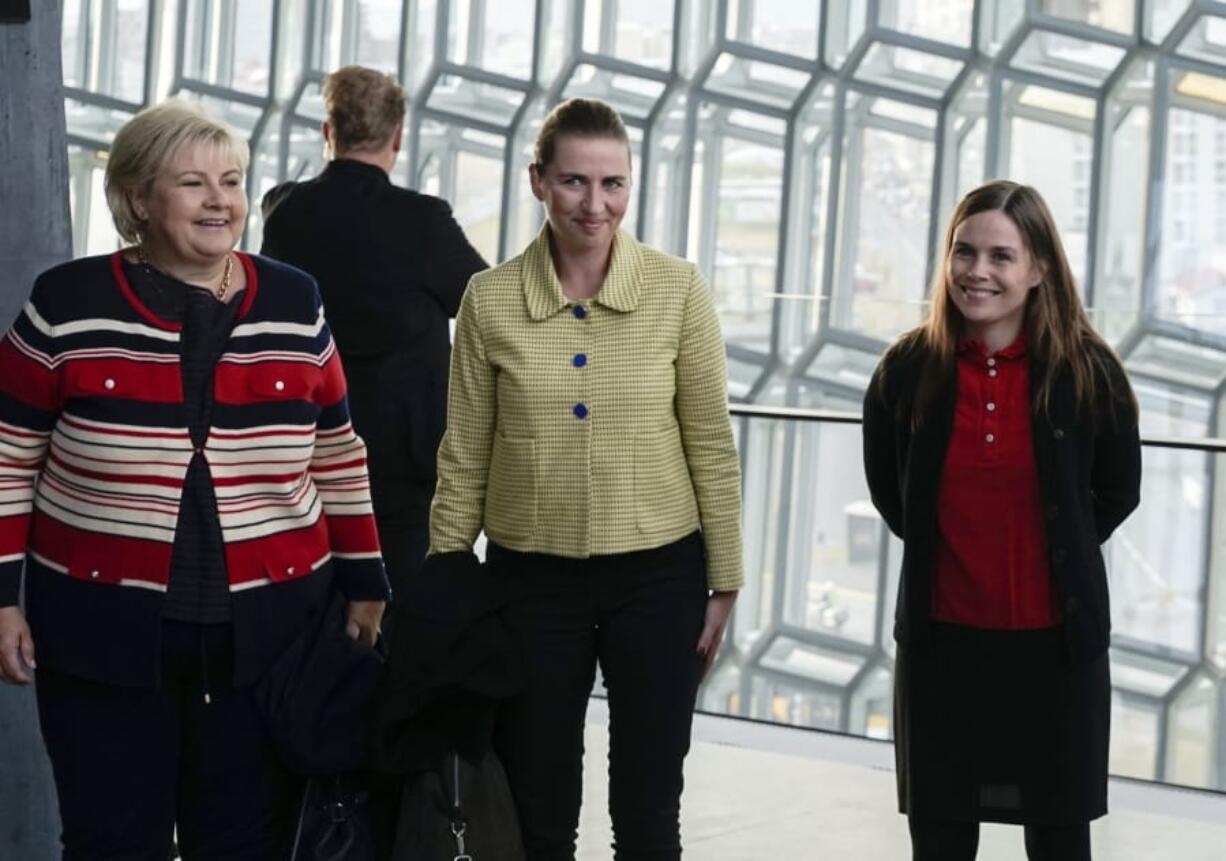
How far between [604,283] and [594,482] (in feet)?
0.89

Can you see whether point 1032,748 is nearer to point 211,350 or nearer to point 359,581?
point 359,581

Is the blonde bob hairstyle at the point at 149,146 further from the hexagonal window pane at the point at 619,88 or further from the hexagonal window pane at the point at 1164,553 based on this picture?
the hexagonal window pane at the point at 619,88

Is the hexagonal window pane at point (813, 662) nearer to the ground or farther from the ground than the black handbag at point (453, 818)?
nearer to the ground

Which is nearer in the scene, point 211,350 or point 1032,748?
point 211,350

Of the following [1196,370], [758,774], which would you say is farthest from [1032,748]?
[1196,370]

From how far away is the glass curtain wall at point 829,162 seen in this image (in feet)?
42.6

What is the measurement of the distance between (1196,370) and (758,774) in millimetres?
9130

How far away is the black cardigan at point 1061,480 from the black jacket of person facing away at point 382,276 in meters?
1.17

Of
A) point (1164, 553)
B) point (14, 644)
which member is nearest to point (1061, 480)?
point (14, 644)

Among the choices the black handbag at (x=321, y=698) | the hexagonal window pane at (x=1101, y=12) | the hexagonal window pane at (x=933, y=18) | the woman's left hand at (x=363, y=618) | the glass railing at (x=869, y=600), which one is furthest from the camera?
the glass railing at (x=869, y=600)

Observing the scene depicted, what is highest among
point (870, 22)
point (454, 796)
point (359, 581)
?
point (870, 22)

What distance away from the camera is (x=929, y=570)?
9.64ft

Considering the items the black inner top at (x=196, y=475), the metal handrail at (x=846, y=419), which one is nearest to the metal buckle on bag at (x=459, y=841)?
the black inner top at (x=196, y=475)

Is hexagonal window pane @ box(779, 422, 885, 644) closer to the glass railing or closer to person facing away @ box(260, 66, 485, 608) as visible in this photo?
the glass railing
